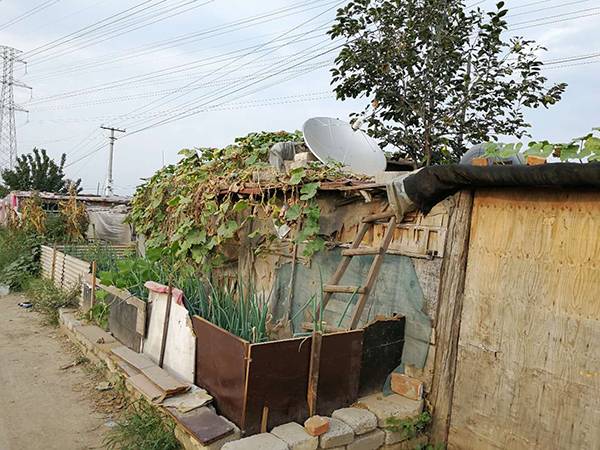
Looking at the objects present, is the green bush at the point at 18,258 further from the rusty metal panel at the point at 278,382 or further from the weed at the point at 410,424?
the weed at the point at 410,424

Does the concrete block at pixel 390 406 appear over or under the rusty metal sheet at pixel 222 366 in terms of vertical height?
under

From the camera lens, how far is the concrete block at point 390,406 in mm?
3623

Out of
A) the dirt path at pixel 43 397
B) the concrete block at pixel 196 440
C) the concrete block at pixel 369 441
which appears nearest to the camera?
the concrete block at pixel 196 440

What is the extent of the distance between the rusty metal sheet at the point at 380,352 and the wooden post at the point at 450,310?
36 cm

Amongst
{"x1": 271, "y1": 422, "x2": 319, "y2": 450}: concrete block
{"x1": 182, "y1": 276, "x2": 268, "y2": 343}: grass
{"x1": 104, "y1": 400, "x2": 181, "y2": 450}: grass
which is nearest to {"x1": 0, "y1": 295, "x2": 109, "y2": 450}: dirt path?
{"x1": 104, "y1": 400, "x2": 181, "y2": 450}: grass

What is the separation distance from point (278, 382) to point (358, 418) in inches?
27.2

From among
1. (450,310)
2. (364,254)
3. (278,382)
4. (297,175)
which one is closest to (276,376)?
(278,382)

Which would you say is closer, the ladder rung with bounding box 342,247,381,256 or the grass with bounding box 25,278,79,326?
the ladder rung with bounding box 342,247,381,256

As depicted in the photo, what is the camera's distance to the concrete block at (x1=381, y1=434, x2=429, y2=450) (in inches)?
142

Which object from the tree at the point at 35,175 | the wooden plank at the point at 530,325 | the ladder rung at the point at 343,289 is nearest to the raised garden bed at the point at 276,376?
the ladder rung at the point at 343,289

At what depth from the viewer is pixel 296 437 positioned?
324 centimetres

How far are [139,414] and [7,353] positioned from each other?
355 cm

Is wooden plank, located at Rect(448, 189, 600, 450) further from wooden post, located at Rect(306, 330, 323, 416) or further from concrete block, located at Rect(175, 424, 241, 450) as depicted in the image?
concrete block, located at Rect(175, 424, 241, 450)

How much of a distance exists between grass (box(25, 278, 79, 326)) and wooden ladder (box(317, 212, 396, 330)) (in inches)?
233
